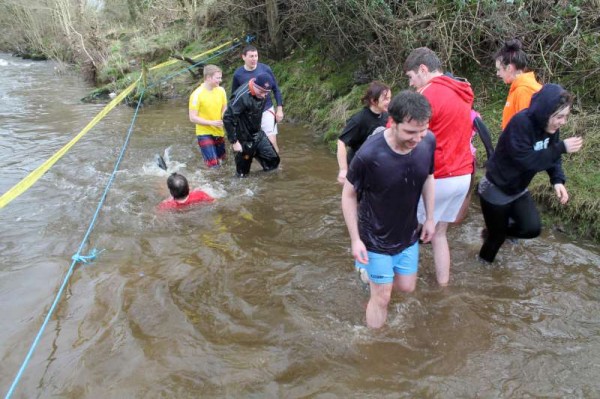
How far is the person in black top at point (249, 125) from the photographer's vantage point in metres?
5.86

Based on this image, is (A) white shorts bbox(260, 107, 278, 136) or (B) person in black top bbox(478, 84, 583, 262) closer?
(B) person in black top bbox(478, 84, 583, 262)

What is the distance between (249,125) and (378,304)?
3687mm

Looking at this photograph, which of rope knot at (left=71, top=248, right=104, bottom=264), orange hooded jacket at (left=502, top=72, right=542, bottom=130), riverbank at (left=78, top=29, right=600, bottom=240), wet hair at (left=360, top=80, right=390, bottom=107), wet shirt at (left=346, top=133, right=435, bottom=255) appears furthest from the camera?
riverbank at (left=78, top=29, right=600, bottom=240)

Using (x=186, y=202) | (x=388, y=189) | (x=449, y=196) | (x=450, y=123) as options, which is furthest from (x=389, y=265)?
(x=186, y=202)

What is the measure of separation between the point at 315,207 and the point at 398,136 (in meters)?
3.22

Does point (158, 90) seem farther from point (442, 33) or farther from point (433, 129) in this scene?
point (433, 129)

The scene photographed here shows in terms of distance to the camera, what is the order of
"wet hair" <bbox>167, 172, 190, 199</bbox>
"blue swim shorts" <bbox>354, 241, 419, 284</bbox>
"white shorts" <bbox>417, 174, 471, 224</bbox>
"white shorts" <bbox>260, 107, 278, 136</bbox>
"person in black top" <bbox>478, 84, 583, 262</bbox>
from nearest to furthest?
"blue swim shorts" <bbox>354, 241, 419, 284</bbox> < "person in black top" <bbox>478, 84, 583, 262</bbox> < "white shorts" <bbox>417, 174, 471, 224</bbox> < "wet hair" <bbox>167, 172, 190, 199</bbox> < "white shorts" <bbox>260, 107, 278, 136</bbox>

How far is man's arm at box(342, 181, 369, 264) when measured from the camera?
9.19 ft

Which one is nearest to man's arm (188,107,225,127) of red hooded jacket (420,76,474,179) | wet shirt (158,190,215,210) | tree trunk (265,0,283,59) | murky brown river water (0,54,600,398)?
murky brown river water (0,54,600,398)

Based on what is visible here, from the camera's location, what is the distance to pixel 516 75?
12.8 ft

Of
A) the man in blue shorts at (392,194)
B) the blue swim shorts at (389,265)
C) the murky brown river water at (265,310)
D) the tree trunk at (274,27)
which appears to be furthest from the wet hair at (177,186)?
the tree trunk at (274,27)

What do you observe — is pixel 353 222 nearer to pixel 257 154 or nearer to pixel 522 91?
pixel 522 91

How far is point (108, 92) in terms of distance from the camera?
14242 millimetres

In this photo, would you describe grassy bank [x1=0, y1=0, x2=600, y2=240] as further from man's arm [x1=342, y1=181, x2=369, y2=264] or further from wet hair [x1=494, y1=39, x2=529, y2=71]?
man's arm [x1=342, y1=181, x2=369, y2=264]
